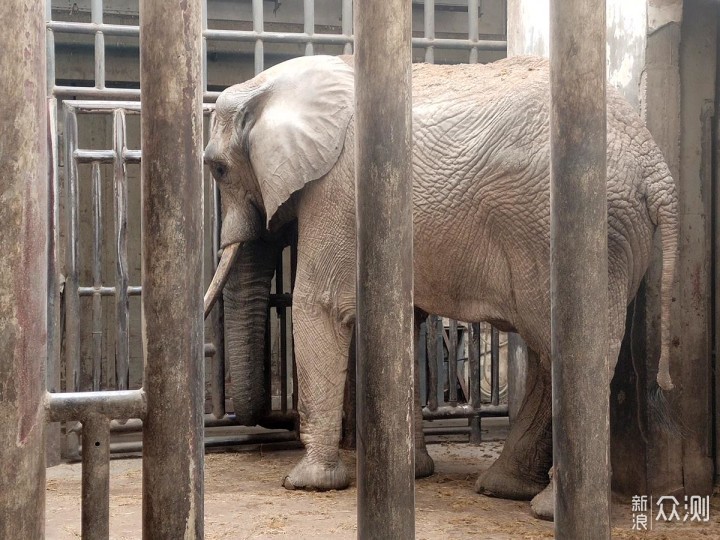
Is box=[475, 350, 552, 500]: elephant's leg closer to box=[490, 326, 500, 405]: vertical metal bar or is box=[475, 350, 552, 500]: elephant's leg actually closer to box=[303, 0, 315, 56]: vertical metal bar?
box=[490, 326, 500, 405]: vertical metal bar

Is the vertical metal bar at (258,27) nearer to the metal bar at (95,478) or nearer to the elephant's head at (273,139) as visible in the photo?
the elephant's head at (273,139)

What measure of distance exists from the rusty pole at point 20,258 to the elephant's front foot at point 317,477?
10.1 feet

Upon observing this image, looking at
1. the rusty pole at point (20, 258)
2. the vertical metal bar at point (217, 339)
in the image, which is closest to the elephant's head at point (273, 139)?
the vertical metal bar at point (217, 339)

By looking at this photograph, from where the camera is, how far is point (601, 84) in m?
2.67

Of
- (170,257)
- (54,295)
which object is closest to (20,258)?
(170,257)

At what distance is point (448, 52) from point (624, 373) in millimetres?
7136

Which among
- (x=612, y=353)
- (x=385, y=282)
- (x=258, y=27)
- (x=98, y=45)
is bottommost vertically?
(x=612, y=353)

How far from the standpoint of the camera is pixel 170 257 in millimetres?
2514

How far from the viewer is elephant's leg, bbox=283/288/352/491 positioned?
5.47 metres

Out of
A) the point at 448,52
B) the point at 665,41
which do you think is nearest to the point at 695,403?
the point at 665,41

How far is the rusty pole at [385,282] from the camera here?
2604mm

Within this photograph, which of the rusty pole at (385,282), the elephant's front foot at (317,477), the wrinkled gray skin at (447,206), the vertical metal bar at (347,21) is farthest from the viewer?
the vertical metal bar at (347,21)

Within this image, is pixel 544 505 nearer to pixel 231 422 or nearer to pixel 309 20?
pixel 231 422

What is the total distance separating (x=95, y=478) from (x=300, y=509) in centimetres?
244
